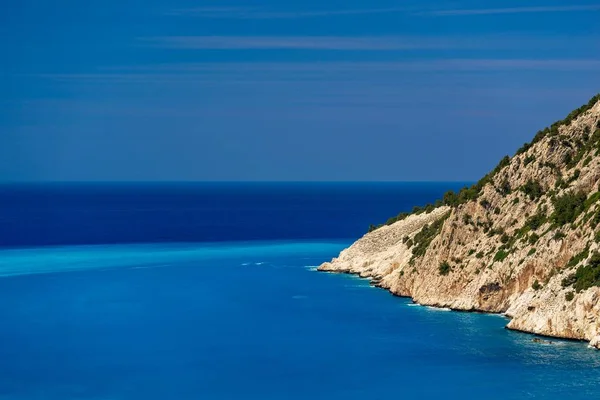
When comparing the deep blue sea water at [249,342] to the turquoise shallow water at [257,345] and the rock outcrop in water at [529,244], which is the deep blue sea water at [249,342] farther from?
the rock outcrop in water at [529,244]

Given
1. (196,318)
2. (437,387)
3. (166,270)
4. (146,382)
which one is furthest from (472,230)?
(166,270)

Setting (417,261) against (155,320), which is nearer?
(155,320)

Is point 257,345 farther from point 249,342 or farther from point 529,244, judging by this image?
point 529,244

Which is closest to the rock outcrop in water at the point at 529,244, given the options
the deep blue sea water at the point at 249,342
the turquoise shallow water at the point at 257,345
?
the deep blue sea water at the point at 249,342

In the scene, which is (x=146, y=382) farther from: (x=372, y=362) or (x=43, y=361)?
(x=372, y=362)

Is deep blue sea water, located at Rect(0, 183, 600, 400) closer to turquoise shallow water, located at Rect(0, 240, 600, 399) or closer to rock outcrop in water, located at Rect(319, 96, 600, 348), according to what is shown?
turquoise shallow water, located at Rect(0, 240, 600, 399)

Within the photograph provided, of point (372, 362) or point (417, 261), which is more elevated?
point (417, 261)
